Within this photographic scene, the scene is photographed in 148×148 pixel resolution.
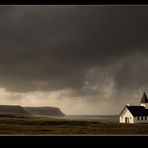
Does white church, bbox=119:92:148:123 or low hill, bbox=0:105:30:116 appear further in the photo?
low hill, bbox=0:105:30:116

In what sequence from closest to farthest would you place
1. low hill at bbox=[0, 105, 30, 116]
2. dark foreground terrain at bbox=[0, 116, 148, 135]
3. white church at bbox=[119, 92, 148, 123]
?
dark foreground terrain at bbox=[0, 116, 148, 135]
white church at bbox=[119, 92, 148, 123]
low hill at bbox=[0, 105, 30, 116]

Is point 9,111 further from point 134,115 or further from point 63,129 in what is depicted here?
point 134,115

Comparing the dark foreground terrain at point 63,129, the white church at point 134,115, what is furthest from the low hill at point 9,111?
the white church at point 134,115

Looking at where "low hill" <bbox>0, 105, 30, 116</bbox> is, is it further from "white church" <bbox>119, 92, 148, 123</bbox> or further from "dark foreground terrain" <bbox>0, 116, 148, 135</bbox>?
"white church" <bbox>119, 92, 148, 123</bbox>

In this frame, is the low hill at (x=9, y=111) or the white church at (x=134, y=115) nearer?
the white church at (x=134, y=115)

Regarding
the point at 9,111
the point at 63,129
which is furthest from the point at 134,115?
the point at 63,129

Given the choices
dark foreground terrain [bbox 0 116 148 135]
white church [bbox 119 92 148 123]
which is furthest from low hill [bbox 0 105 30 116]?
white church [bbox 119 92 148 123]

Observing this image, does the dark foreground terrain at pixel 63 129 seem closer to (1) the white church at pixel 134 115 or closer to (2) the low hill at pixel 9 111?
(1) the white church at pixel 134 115

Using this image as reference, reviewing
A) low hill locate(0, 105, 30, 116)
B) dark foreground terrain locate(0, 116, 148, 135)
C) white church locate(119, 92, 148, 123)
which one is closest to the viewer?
dark foreground terrain locate(0, 116, 148, 135)
